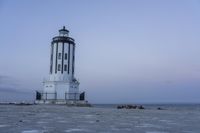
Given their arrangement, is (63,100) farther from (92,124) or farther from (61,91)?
(92,124)

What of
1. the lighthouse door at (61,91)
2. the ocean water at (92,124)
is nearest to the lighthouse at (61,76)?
the lighthouse door at (61,91)

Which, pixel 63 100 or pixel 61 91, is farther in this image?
pixel 61 91

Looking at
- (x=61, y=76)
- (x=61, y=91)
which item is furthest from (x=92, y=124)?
(x=61, y=76)

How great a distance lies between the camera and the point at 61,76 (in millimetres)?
71062

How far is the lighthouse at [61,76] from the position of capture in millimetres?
70438

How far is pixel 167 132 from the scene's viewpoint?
1719 centimetres

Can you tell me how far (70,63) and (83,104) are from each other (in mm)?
9287

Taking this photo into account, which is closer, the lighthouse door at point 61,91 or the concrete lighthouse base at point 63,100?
the concrete lighthouse base at point 63,100

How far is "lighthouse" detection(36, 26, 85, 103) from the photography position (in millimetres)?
70438

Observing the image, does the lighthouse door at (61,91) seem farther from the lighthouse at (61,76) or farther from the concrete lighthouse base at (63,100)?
the concrete lighthouse base at (63,100)

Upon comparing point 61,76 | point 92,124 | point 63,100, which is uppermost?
point 61,76

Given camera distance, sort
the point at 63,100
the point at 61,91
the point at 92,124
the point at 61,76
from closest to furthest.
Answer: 1. the point at 92,124
2. the point at 63,100
3. the point at 61,91
4. the point at 61,76

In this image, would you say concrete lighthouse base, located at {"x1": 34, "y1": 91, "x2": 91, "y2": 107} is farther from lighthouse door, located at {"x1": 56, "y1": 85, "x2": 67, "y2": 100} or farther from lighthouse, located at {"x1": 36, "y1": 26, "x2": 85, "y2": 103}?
lighthouse door, located at {"x1": 56, "y1": 85, "x2": 67, "y2": 100}

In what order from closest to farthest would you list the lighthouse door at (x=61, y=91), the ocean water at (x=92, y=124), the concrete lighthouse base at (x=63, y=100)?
the ocean water at (x=92, y=124) → the concrete lighthouse base at (x=63, y=100) → the lighthouse door at (x=61, y=91)
